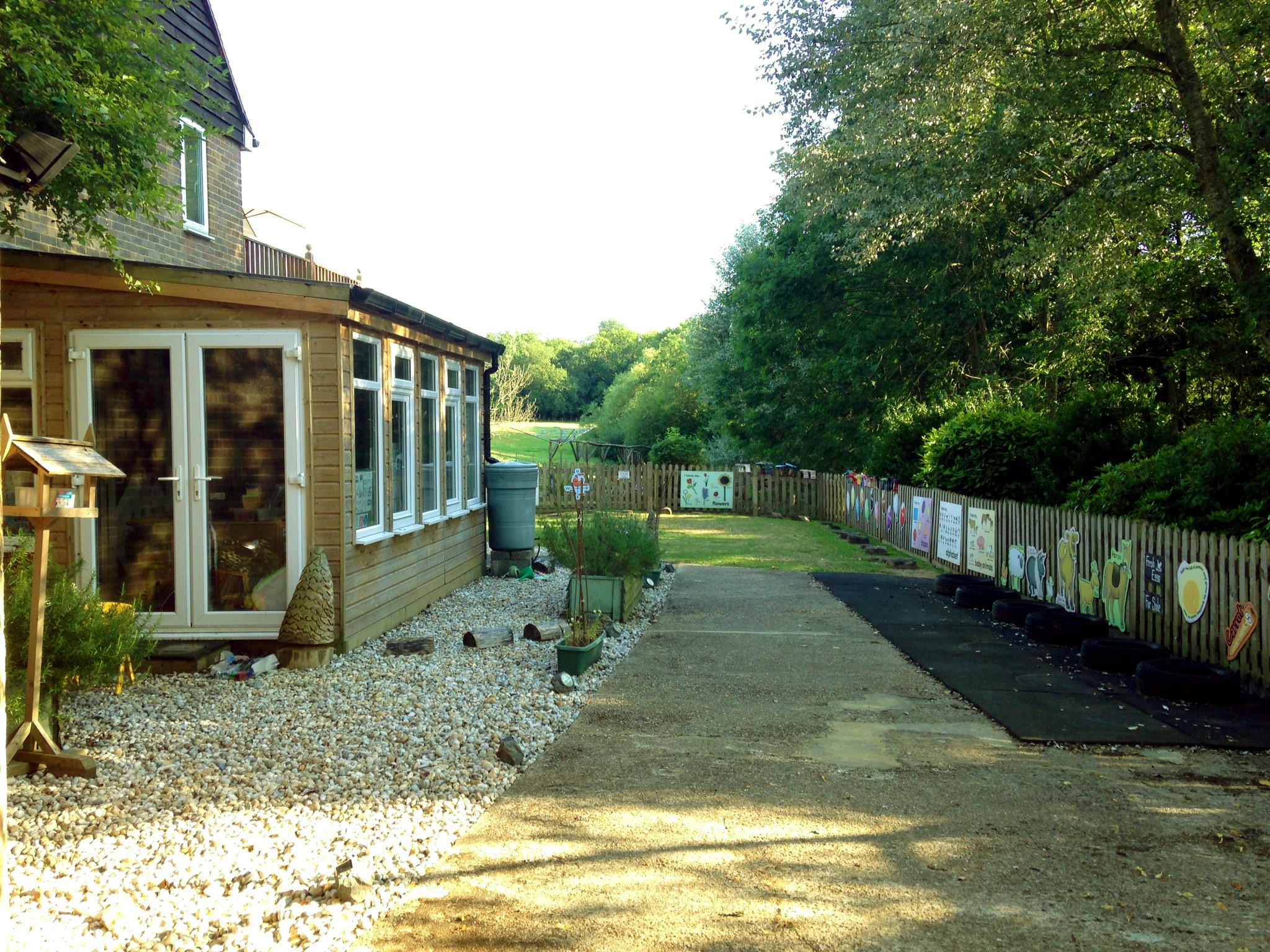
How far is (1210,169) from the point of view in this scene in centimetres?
1270

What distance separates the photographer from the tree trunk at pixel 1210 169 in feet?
41.2

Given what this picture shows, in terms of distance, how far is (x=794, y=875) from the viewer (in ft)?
13.8

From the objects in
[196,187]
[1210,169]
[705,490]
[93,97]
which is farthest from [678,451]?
[93,97]

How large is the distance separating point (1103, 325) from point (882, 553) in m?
6.53

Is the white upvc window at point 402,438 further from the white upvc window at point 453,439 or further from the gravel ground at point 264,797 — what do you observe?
the gravel ground at point 264,797

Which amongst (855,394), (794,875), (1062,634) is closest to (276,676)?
(794,875)

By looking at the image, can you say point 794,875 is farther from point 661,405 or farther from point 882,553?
point 661,405

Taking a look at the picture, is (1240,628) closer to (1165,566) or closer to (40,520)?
(1165,566)

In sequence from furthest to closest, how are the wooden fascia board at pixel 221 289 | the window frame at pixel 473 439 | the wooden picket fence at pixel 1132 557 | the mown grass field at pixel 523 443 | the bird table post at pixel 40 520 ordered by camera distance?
1. the mown grass field at pixel 523 443
2. the window frame at pixel 473 439
3. the wooden fascia board at pixel 221 289
4. the wooden picket fence at pixel 1132 557
5. the bird table post at pixel 40 520

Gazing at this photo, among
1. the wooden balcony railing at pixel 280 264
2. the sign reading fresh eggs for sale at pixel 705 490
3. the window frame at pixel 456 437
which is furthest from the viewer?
the sign reading fresh eggs for sale at pixel 705 490

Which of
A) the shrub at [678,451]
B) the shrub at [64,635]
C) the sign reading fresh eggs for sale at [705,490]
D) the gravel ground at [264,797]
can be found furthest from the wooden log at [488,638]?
the shrub at [678,451]

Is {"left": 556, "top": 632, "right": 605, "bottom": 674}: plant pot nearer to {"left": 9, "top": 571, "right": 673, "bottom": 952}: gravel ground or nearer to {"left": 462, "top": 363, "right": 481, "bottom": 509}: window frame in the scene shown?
{"left": 9, "top": 571, "right": 673, "bottom": 952}: gravel ground

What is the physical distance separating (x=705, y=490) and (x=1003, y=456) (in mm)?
15249

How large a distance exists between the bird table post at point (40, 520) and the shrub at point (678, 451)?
31410 millimetres
